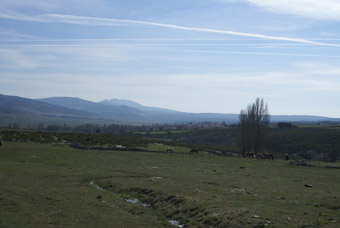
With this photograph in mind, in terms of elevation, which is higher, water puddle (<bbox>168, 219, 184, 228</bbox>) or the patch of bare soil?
the patch of bare soil

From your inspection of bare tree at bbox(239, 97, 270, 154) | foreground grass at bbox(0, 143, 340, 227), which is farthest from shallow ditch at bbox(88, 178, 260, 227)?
bare tree at bbox(239, 97, 270, 154)

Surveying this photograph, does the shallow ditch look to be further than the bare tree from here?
No

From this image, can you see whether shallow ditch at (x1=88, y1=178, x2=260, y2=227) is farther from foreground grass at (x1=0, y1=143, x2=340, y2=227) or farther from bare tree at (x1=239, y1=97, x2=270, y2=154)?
bare tree at (x1=239, y1=97, x2=270, y2=154)

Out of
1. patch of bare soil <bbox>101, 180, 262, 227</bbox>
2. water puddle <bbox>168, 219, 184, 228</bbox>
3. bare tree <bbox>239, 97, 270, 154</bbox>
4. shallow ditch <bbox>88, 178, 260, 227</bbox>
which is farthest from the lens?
bare tree <bbox>239, 97, 270, 154</bbox>

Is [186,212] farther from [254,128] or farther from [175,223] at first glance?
[254,128]

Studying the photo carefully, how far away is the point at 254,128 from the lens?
7169cm

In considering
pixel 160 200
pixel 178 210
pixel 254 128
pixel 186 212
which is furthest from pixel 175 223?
pixel 254 128

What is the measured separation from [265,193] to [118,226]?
412 inches

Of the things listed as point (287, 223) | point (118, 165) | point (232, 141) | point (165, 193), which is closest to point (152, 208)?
point (165, 193)

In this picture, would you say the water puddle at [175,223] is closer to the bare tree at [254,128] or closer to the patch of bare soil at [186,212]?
the patch of bare soil at [186,212]

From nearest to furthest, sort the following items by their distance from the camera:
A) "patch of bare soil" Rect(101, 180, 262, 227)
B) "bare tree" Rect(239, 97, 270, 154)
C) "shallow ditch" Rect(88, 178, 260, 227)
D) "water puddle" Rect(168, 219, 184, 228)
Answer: "patch of bare soil" Rect(101, 180, 262, 227), "shallow ditch" Rect(88, 178, 260, 227), "water puddle" Rect(168, 219, 184, 228), "bare tree" Rect(239, 97, 270, 154)

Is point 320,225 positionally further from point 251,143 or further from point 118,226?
point 251,143

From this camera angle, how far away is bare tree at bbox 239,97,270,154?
233 ft

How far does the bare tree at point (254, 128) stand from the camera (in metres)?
71.1
